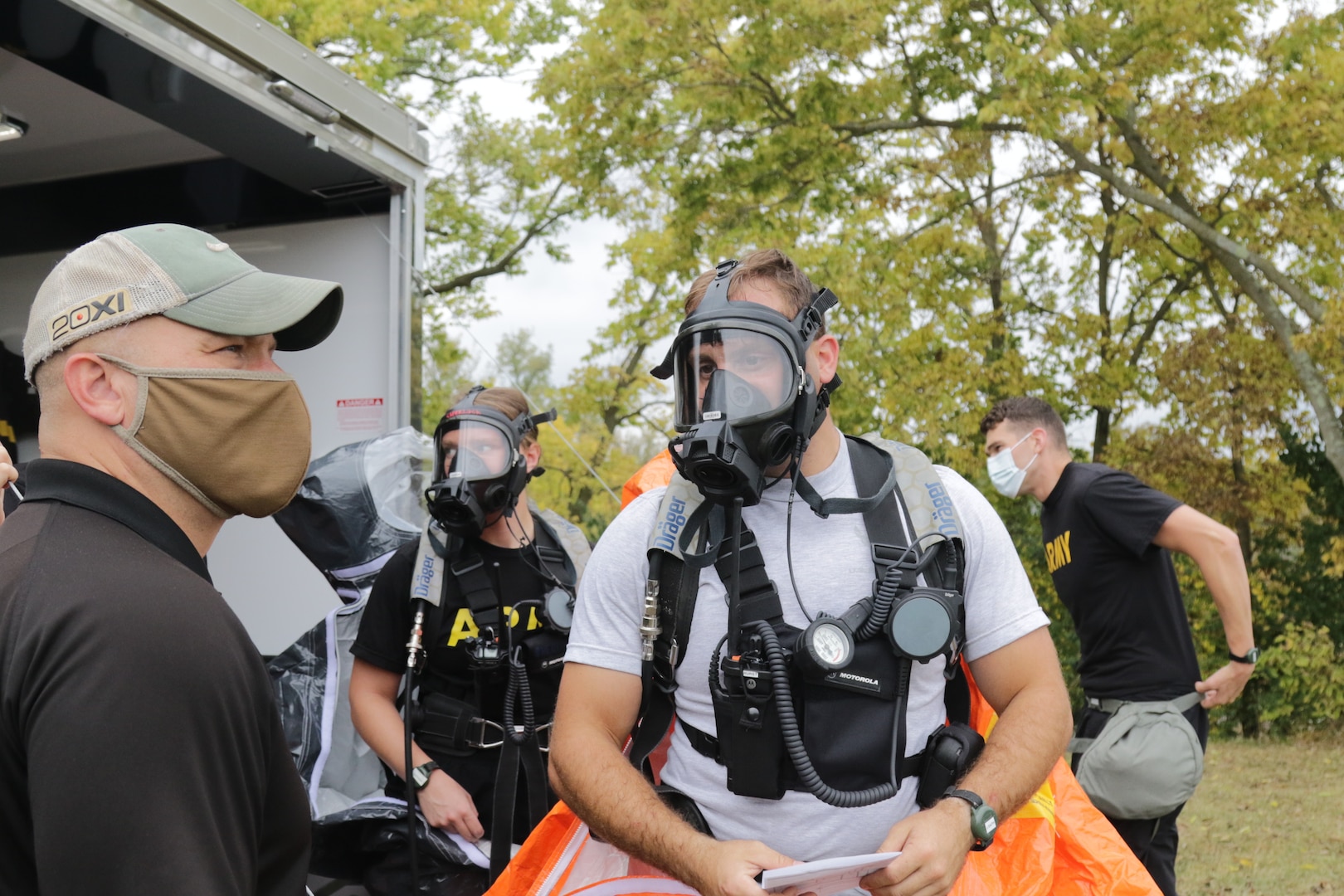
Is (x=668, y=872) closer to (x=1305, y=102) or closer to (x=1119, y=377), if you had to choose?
(x=1305, y=102)

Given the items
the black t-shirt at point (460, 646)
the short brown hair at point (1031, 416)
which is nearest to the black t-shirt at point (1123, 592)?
the short brown hair at point (1031, 416)

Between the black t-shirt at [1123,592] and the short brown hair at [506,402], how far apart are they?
92.8 inches

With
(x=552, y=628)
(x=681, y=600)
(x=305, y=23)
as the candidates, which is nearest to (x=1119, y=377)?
(x=305, y=23)

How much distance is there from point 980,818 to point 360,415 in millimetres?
3551

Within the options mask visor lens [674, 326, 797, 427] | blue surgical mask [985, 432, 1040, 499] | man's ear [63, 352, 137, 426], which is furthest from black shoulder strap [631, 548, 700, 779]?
blue surgical mask [985, 432, 1040, 499]

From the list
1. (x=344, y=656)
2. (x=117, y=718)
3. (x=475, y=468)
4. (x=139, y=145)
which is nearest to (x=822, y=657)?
(x=117, y=718)

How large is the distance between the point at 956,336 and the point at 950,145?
2.77 metres

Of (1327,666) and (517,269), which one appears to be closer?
(1327,666)

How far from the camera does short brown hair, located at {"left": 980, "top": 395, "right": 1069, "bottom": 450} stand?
5.00 meters

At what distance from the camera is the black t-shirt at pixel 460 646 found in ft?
11.5

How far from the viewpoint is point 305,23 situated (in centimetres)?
1256

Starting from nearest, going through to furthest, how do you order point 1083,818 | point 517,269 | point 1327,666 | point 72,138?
point 1083,818
point 72,138
point 1327,666
point 517,269

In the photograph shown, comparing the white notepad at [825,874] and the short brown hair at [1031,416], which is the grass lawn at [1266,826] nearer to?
the short brown hair at [1031,416]

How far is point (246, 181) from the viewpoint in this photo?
4859 millimetres
